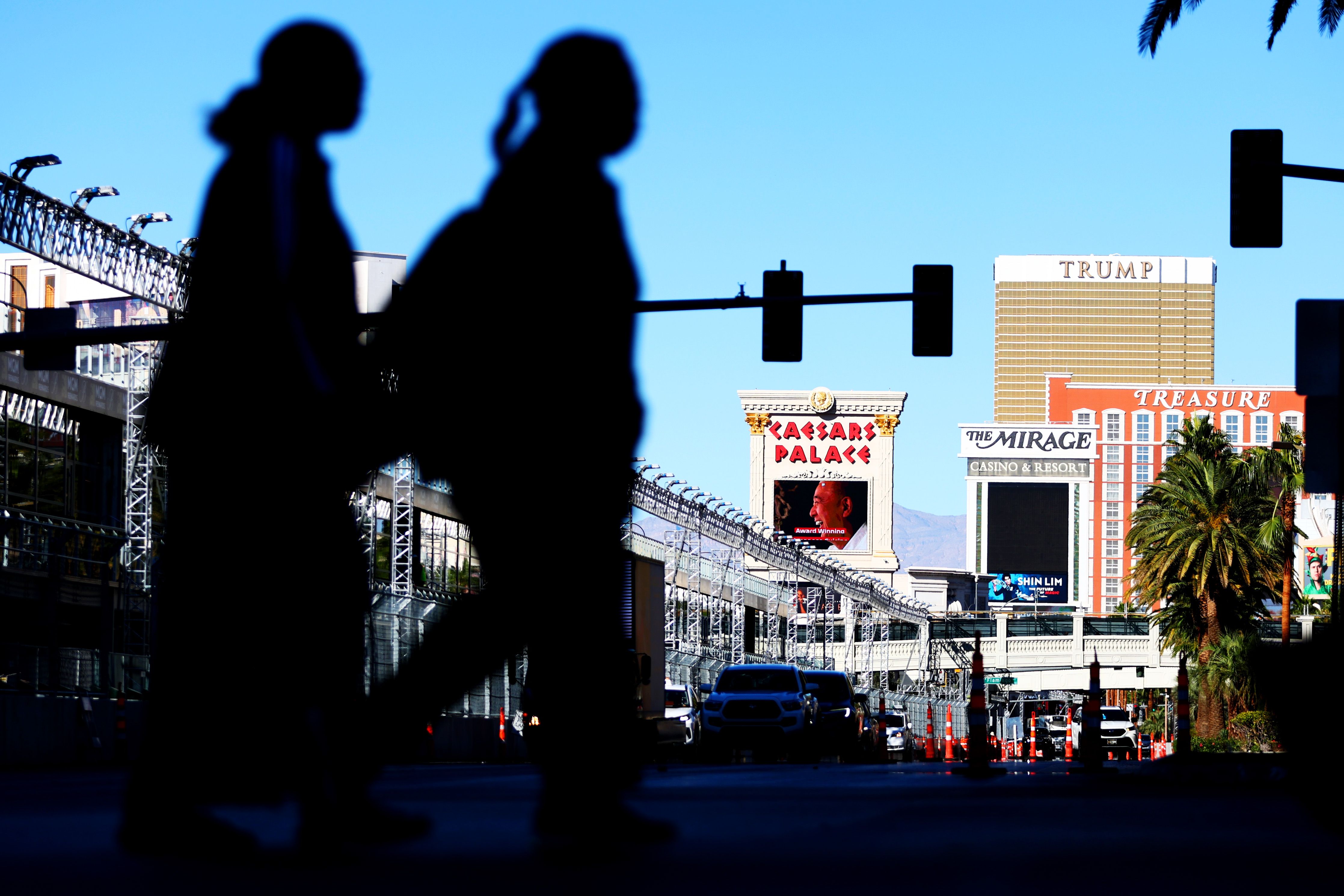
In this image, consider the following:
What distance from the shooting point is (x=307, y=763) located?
438 centimetres

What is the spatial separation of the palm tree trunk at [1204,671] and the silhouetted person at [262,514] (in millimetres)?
49401

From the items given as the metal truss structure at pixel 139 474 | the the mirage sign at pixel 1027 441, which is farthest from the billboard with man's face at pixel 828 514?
the metal truss structure at pixel 139 474

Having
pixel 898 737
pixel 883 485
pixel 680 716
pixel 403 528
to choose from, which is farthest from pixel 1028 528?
pixel 680 716

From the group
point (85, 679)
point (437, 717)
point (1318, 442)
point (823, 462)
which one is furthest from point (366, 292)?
point (823, 462)

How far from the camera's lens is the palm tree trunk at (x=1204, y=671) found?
52.9 m

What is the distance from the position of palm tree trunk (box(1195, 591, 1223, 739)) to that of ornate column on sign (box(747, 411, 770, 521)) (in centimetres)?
9423

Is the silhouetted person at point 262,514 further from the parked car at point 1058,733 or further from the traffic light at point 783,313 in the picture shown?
the parked car at point 1058,733

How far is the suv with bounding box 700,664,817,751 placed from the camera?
2945cm

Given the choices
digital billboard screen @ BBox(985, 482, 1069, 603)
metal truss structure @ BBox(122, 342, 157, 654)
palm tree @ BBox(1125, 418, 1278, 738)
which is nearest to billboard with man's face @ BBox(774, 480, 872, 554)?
digital billboard screen @ BBox(985, 482, 1069, 603)

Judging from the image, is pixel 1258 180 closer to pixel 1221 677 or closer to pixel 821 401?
pixel 1221 677

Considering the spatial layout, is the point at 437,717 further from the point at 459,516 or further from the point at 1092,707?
the point at 1092,707

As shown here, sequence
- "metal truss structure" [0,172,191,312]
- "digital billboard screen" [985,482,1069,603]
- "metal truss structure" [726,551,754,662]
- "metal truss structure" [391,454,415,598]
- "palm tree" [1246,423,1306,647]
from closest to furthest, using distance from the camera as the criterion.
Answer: "metal truss structure" [0,172,191,312]
"metal truss structure" [391,454,415,598]
"palm tree" [1246,423,1306,647]
"metal truss structure" [726,551,754,662]
"digital billboard screen" [985,482,1069,603]

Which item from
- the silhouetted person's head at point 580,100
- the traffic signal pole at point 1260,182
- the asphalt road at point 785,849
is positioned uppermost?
the traffic signal pole at point 1260,182

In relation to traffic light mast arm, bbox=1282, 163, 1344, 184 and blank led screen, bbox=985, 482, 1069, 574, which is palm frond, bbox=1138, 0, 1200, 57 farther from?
blank led screen, bbox=985, 482, 1069, 574
